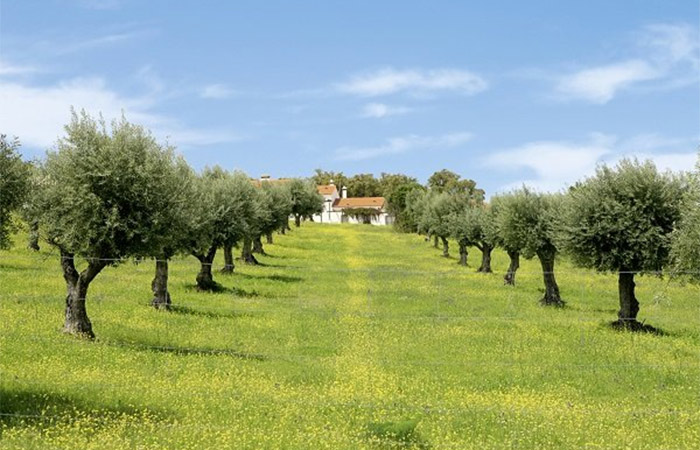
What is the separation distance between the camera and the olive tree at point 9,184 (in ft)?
59.5

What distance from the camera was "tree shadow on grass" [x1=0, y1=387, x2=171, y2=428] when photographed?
14.6m

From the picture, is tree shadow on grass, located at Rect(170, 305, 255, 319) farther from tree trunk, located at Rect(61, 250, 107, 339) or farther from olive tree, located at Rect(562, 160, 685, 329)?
olive tree, located at Rect(562, 160, 685, 329)

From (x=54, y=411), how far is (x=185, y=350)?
8619 millimetres

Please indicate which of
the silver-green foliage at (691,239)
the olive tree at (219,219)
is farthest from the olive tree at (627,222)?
the olive tree at (219,219)

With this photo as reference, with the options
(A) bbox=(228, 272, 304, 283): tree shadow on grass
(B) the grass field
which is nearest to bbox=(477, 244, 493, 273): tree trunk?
(A) bbox=(228, 272, 304, 283): tree shadow on grass

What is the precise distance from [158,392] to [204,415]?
7.32 feet

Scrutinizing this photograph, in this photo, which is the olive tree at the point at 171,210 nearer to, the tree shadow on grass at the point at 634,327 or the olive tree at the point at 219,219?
the olive tree at the point at 219,219

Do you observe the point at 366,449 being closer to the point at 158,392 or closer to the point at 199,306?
the point at 158,392

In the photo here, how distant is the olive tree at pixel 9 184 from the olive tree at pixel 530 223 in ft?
113

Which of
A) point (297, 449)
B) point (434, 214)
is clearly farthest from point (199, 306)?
point (434, 214)

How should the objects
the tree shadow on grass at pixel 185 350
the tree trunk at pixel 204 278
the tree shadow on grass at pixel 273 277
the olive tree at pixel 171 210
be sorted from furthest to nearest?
the tree shadow on grass at pixel 273 277, the tree trunk at pixel 204 278, the olive tree at pixel 171 210, the tree shadow on grass at pixel 185 350

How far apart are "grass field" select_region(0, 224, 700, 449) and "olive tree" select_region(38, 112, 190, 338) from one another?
8.80 feet

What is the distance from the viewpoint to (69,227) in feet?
80.8

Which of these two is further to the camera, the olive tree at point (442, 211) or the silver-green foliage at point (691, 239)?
the olive tree at point (442, 211)
